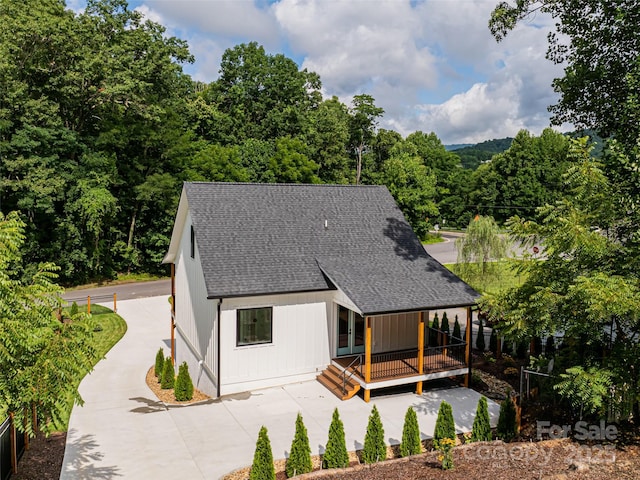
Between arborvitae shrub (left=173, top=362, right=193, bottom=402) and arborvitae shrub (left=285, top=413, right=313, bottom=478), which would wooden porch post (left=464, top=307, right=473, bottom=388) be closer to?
arborvitae shrub (left=285, top=413, right=313, bottom=478)

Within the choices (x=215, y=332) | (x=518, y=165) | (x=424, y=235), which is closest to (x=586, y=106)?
(x=215, y=332)

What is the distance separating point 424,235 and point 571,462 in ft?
150

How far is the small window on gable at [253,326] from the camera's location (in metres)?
15.2

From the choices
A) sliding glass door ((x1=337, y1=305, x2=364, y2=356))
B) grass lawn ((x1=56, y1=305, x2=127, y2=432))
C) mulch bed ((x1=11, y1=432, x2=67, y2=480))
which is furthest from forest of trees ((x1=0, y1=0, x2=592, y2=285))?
mulch bed ((x1=11, y1=432, x2=67, y2=480))

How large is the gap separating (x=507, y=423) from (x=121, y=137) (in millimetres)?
28872

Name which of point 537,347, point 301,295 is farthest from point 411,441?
point 537,347

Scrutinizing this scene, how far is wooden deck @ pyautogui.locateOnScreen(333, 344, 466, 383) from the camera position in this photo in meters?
15.0

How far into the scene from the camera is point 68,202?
30766 mm

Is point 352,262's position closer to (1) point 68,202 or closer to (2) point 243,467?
(2) point 243,467

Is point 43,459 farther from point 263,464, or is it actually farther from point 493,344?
point 493,344

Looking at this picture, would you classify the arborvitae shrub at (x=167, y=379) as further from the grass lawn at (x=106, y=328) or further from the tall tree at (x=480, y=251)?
the tall tree at (x=480, y=251)

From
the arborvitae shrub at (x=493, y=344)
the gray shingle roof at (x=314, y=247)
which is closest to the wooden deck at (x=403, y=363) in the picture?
the gray shingle roof at (x=314, y=247)

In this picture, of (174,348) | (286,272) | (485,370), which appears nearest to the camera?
(286,272)

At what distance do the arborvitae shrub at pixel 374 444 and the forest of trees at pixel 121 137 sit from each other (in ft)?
42.8
